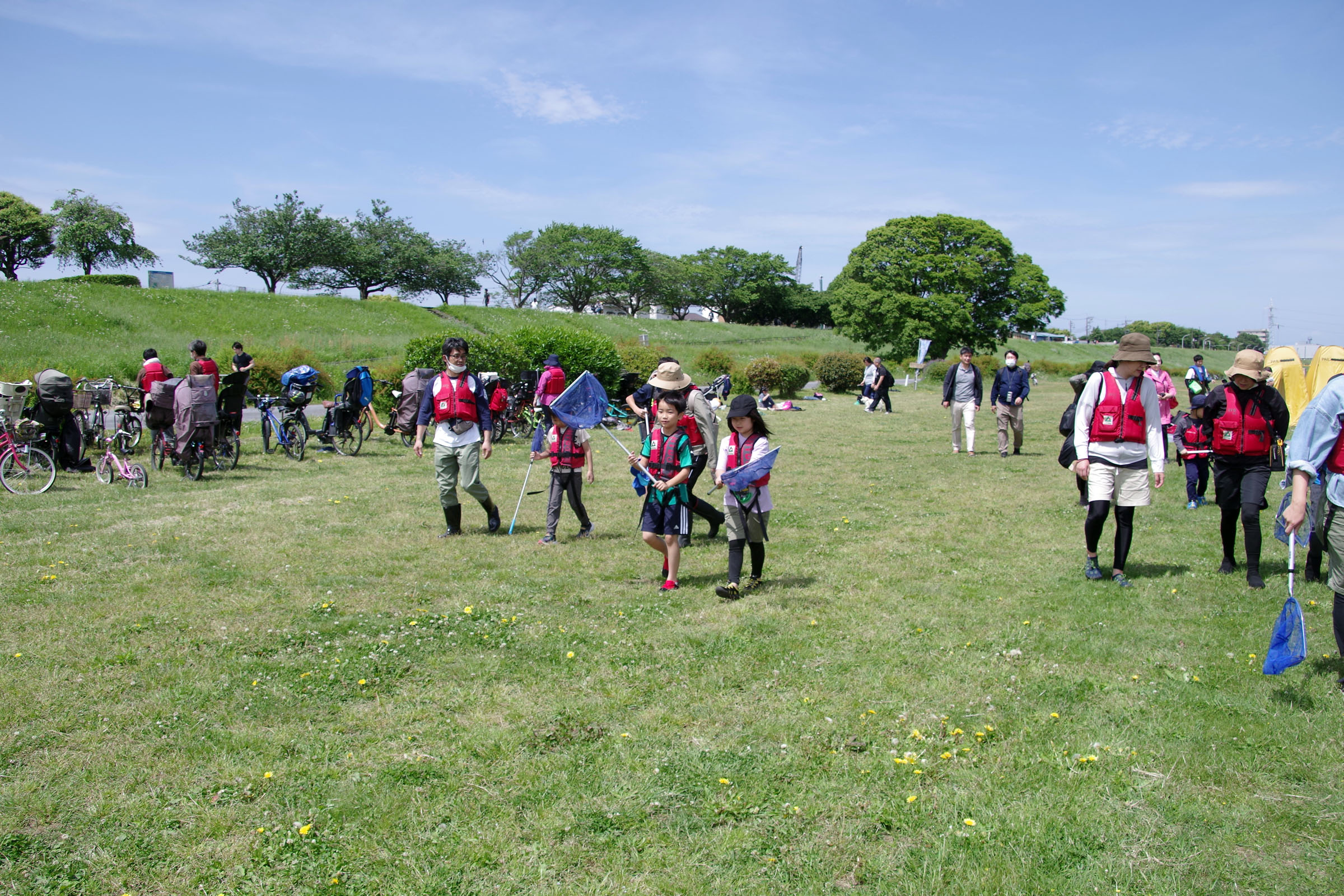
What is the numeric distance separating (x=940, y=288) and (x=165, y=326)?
43637 mm

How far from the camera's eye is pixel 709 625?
6.10 metres

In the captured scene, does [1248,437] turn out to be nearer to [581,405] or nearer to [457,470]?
[581,405]

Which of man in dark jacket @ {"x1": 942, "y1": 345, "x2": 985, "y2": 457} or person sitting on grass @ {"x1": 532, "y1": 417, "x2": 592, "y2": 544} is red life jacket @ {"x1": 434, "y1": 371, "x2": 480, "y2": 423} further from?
man in dark jacket @ {"x1": 942, "y1": 345, "x2": 985, "y2": 457}

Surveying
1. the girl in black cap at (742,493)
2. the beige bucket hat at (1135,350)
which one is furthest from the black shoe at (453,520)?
the beige bucket hat at (1135,350)

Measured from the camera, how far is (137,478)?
37.9 feet

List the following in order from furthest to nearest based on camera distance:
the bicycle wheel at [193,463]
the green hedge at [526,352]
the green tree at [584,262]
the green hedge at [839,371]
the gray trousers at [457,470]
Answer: the green tree at [584,262] < the green hedge at [839,371] < the green hedge at [526,352] < the bicycle wheel at [193,463] < the gray trousers at [457,470]

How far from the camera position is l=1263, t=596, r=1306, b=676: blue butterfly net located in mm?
4375

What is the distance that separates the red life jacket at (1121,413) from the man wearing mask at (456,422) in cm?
548

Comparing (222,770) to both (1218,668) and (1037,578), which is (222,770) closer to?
(1218,668)

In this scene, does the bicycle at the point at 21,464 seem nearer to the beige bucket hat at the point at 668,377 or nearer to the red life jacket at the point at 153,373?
the red life jacket at the point at 153,373

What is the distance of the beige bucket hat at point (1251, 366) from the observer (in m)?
6.82

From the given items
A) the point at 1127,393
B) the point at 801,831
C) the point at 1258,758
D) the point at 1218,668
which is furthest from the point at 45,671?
the point at 1127,393

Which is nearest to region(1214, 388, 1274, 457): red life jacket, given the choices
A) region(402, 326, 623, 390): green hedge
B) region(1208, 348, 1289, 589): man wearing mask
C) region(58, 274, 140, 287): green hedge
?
region(1208, 348, 1289, 589): man wearing mask

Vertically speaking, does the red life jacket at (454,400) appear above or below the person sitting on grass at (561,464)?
above
